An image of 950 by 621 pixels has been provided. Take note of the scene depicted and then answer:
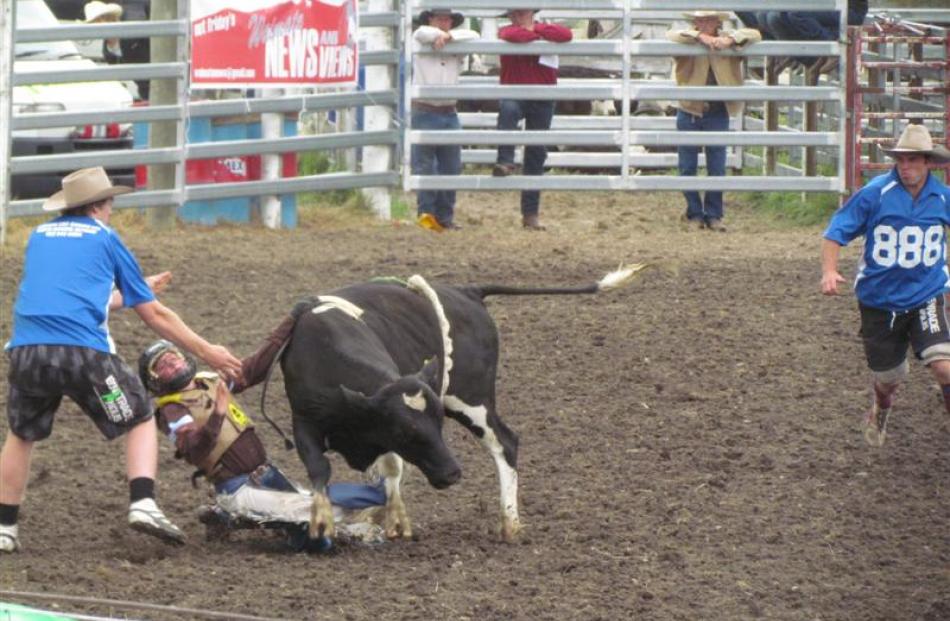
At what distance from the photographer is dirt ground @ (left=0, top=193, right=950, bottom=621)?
632cm

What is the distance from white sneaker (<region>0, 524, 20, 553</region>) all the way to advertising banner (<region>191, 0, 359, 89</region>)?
7.45m

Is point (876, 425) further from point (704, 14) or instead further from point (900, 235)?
point (704, 14)

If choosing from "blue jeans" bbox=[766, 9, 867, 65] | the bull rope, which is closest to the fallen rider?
the bull rope

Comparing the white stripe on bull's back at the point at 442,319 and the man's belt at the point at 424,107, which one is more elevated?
the man's belt at the point at 424,107

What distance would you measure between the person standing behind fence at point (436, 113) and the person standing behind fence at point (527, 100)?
38 centimetres

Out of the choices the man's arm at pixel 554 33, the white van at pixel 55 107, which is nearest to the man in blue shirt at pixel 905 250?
the man's arm at pixel 554 33

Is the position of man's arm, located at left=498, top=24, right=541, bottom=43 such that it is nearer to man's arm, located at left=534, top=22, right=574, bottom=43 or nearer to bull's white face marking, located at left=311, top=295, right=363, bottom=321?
man's arm, located at left=534, top=22, right=574, bottom=43

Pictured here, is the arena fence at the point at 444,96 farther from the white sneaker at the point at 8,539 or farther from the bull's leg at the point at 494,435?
the white sneaker at the point at 8,539

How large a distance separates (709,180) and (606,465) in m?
Result: 6.70

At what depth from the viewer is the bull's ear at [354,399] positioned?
6605 mm

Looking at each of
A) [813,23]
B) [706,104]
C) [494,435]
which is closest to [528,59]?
[706,104]

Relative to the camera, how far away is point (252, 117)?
14945mm

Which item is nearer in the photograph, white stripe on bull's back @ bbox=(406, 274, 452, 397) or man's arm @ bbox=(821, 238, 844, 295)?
white stripe on bull's back @ bbox=(406, 274, 452, 397)

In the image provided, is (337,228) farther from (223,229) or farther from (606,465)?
(606,465)
